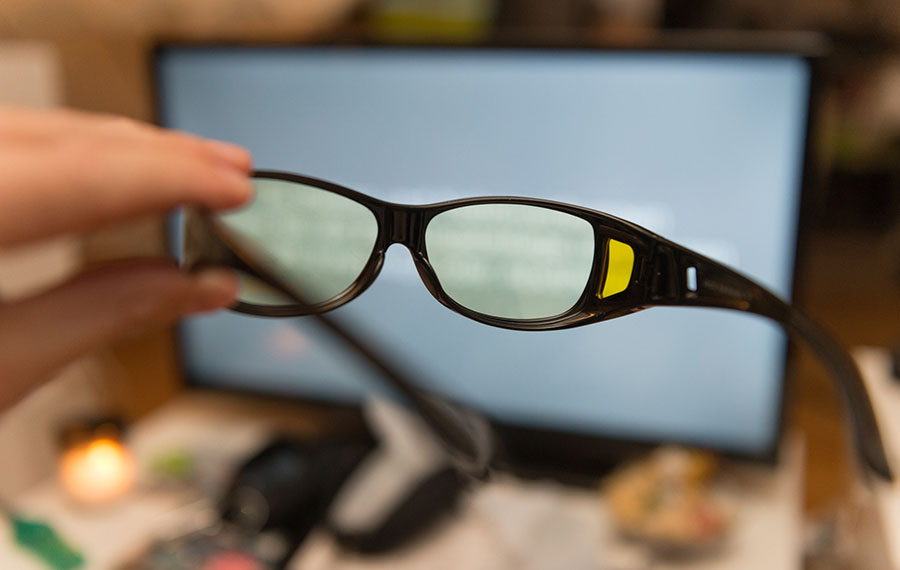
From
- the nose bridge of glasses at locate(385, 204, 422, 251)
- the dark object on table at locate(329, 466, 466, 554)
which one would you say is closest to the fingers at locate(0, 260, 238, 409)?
the nose bridge of glasses at locate(385, 204, 422, 251)

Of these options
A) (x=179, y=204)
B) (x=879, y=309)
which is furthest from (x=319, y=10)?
(x=879, y=309)

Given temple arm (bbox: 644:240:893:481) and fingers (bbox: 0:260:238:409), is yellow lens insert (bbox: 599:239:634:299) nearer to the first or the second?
temple arm (bbox: 644:240:893:481)

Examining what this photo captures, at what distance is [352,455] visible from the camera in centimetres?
71

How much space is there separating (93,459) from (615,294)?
0.60 m

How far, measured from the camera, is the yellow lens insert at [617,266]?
248 millimetres

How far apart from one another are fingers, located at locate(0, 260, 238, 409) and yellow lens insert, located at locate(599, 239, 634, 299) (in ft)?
0.68

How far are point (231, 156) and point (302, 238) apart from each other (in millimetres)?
323

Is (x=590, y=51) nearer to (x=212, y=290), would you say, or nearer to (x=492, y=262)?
(x=492, y=262)

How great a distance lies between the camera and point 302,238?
661 millimetres

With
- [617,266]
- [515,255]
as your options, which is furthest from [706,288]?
[515,255]

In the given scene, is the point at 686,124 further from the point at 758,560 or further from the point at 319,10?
the point at 319,10

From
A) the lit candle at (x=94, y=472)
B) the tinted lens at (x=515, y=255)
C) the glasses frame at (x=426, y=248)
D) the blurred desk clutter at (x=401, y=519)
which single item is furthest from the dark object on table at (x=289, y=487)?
the glasses frame at (x=426, y=248)

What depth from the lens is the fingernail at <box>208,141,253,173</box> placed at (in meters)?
0.34

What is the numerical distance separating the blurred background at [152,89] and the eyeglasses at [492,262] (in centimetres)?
18
